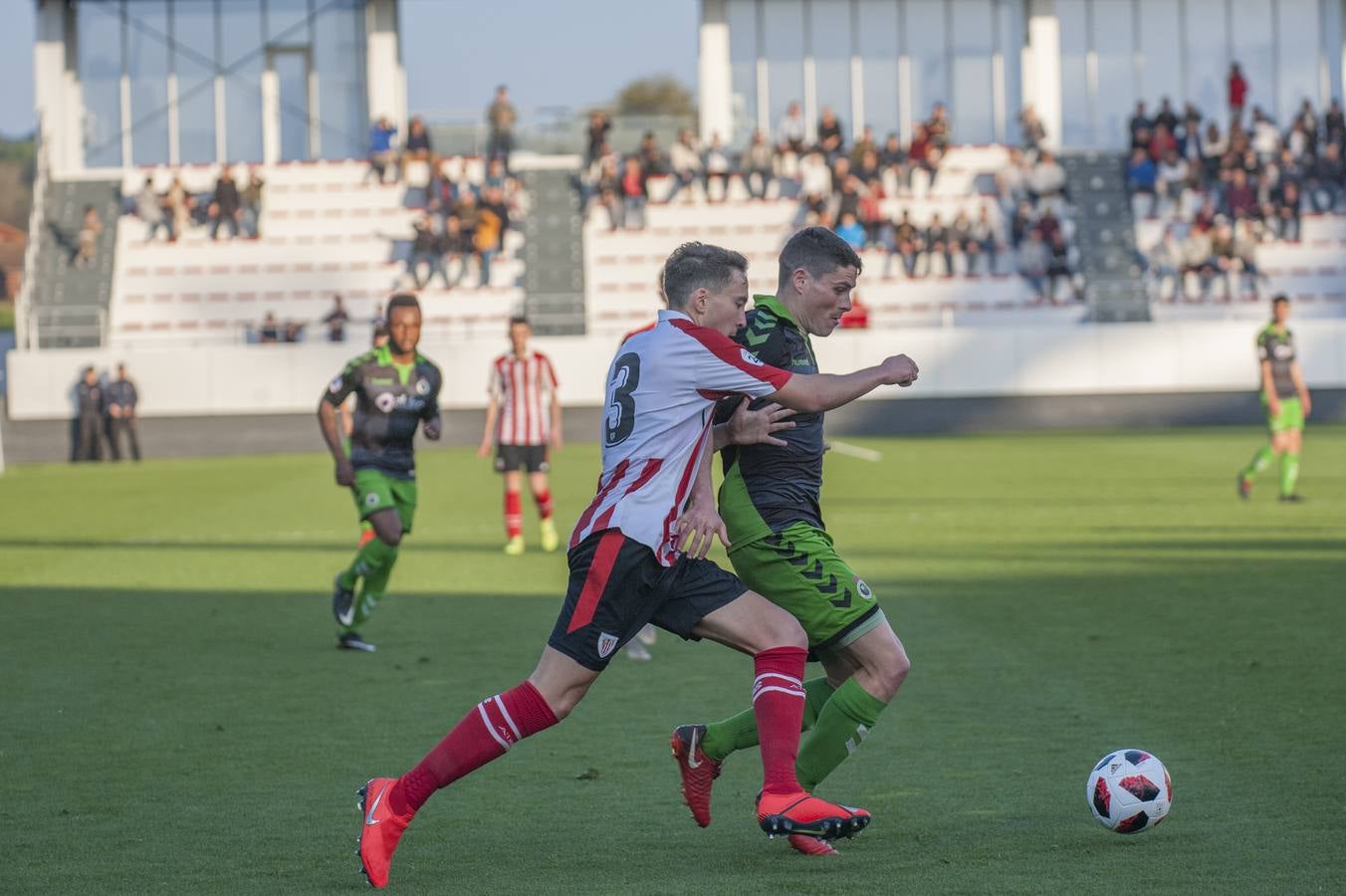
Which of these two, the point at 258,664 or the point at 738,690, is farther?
the point at 258,664

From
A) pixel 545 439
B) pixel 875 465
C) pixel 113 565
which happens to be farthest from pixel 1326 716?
pixel 875 465

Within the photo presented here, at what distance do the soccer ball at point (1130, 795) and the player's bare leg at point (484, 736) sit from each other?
1.58 m

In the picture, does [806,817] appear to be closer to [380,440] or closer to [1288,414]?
[380,440]

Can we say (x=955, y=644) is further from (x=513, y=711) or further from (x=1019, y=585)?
(x=513, y=711)

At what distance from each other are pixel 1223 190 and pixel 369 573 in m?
32.2

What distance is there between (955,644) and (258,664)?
365cm

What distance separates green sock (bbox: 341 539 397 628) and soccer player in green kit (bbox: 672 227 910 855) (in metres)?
4.41

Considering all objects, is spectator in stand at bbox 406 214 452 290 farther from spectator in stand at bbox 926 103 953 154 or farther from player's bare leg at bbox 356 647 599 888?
player's bare leg at bbox 356 647 599 888

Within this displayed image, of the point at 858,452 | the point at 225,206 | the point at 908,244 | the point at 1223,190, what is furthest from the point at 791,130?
the point at 858,452

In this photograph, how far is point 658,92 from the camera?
9100cm

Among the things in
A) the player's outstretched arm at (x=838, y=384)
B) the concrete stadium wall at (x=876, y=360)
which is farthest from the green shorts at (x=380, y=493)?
the concrete stadium wall at (x=876, y=360)

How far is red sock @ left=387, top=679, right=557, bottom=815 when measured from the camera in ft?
17.5

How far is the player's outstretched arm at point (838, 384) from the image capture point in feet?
16.9

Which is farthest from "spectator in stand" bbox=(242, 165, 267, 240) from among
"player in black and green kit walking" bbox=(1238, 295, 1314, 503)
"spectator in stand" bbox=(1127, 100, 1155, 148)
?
"player in black and green kit walking" bbox=(1238, 295, 1314, 503)
